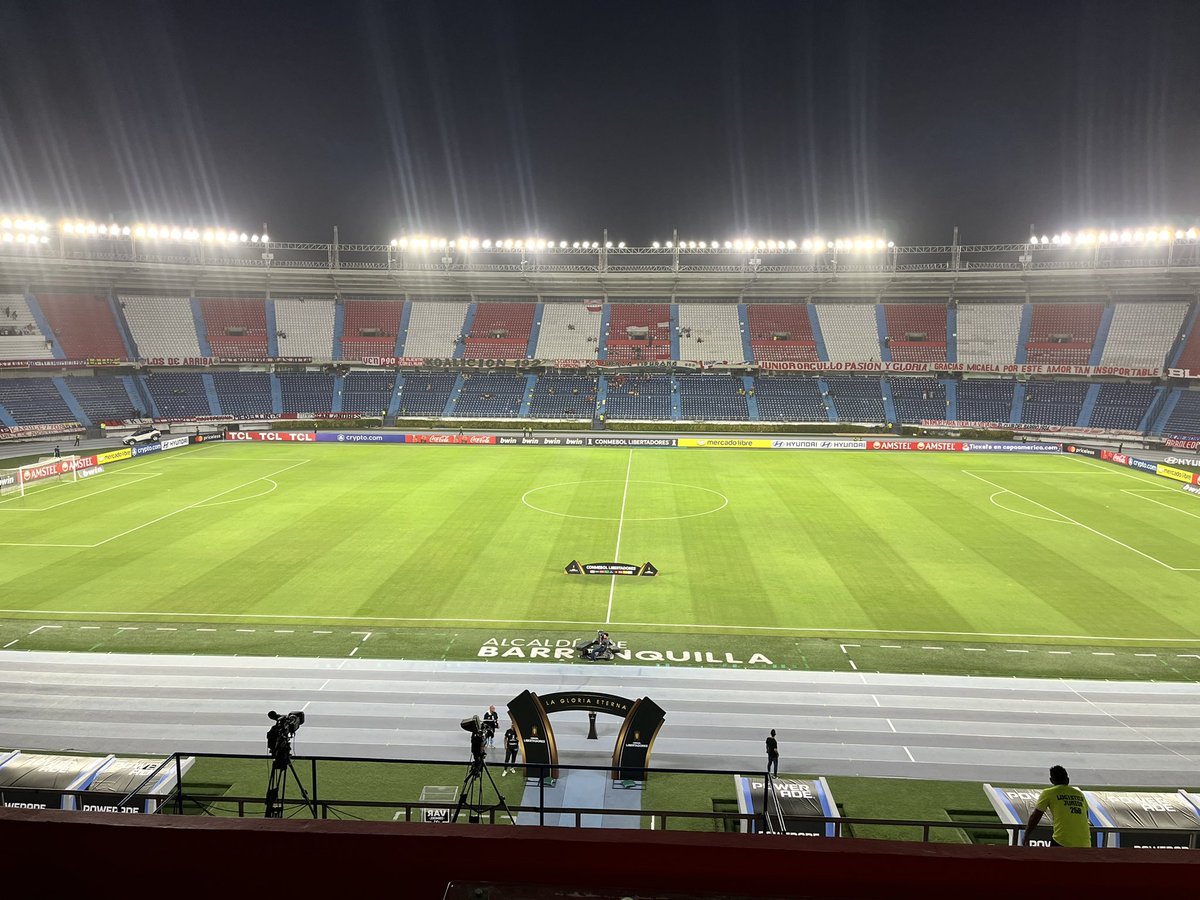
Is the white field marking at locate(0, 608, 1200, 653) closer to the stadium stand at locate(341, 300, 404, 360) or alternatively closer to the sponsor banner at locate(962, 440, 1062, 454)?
the sponsor banner at locate(962, 440, 1062, 454)

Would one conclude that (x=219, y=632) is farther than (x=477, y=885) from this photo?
Yes

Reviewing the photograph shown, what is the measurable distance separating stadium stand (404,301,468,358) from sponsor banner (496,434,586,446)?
60.6ft

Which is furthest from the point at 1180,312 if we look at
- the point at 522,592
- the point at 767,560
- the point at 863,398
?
the point at 522,592

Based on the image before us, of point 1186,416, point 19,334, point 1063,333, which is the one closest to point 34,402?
point 19,334

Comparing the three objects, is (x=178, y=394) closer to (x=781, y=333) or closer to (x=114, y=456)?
(x=114, y=456)

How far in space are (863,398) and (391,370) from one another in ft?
159

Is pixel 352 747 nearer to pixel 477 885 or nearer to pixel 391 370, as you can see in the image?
pixel 477 885

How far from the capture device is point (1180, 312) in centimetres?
6762

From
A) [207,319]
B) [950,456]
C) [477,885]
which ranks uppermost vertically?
[207,319]

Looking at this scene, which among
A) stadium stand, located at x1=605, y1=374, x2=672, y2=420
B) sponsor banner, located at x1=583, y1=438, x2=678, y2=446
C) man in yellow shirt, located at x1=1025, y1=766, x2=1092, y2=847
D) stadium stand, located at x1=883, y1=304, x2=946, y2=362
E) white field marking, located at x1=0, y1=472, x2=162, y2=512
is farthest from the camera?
stadium stand, located at x1=883, y1=304, x2=946, y2=362

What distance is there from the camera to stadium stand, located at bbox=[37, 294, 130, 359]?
215 feet

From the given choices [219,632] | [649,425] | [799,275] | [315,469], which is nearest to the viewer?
[219,632]

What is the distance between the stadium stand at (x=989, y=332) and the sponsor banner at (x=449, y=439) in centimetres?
4768

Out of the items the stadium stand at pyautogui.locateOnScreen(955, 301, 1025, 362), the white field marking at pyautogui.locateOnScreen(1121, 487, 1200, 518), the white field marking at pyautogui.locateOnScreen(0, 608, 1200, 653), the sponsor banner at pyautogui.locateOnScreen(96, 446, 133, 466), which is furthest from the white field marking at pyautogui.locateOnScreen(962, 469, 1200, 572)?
the sponsor banner at pyautogui.locateOnScreen(96, 446, 133, 466)
